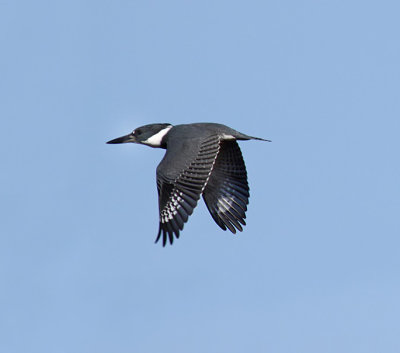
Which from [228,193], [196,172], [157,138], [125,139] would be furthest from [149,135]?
[196,172]

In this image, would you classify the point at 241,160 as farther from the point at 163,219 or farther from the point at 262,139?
the point at 163,219

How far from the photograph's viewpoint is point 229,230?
82.7 ft

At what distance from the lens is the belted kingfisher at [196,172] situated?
2262 centimetres

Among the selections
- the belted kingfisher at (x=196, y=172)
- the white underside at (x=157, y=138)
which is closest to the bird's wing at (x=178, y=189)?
the belted kingfisher at (x=196, y=172)

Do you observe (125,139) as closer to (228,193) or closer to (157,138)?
(157,138)

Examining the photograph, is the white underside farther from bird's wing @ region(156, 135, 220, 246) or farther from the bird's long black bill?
A: bird's wing @ region(156, 135, 220, 246)

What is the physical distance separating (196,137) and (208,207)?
79.8 inches

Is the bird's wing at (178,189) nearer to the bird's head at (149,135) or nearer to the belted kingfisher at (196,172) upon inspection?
the belted kingfisher at (196,172)

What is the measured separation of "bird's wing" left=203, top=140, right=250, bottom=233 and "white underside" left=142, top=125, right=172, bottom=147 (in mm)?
1184

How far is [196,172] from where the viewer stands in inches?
904

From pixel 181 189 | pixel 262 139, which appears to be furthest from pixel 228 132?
pixel 181 189

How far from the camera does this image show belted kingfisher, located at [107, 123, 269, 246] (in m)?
22.6

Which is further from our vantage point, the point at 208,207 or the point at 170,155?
the point at 208,207

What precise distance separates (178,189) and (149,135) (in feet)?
9.79
